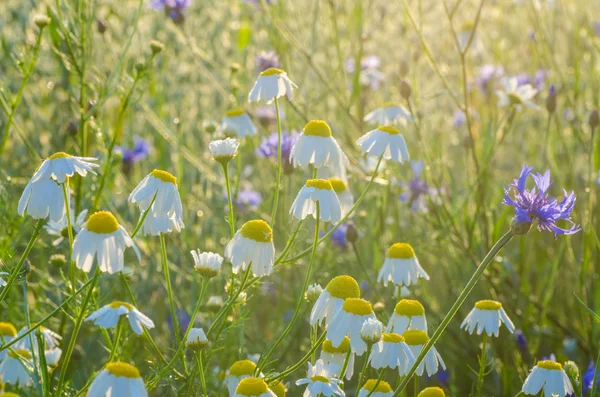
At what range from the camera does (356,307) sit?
1.55m

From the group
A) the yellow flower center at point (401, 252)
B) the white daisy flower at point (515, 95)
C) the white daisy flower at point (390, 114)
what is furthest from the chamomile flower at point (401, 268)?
the white daisy flower at point (515, 95)

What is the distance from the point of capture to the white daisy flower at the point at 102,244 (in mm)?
1354

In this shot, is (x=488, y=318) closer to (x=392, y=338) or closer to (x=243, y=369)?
(x=392, y=338)

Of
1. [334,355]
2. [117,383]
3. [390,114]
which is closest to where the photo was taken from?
[117,383]

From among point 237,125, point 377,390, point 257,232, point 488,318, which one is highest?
point 237,125

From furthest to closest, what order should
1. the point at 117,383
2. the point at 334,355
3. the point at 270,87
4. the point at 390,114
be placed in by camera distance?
1. the point at 390,114
2. the point at 270,87
3. the point at 334,355
4. the point at 117,383

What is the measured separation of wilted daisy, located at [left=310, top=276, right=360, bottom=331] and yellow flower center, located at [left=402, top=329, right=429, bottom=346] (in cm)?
15

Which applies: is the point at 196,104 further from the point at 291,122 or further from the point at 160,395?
the point at 160,395

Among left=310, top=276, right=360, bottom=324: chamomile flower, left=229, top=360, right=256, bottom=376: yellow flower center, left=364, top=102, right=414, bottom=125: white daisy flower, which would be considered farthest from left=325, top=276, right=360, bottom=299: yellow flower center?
left=364, top=102, right=414, bottom=125: white daisy flower

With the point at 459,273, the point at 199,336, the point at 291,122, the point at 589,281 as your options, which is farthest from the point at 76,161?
the point at 589,281

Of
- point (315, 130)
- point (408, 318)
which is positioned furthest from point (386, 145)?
point (408, 318)

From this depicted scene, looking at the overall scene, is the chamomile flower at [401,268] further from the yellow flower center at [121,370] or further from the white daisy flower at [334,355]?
the yellow flower center at [121,370]

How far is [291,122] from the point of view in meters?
2.96

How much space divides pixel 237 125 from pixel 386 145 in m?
0.86
